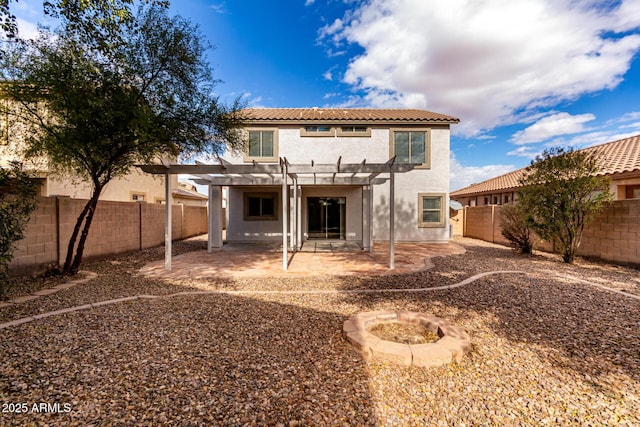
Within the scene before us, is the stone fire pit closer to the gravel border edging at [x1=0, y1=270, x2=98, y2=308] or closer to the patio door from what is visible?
the gravel border edging at [x1=0, y1=270, x2=98, y2=308]

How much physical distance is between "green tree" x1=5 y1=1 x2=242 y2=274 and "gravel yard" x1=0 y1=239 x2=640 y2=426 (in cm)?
346

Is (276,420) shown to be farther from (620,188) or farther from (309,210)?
(620,188)

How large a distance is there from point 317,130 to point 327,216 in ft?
14.6

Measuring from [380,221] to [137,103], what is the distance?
11042mm

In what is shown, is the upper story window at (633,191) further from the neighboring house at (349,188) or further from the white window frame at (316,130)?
the white window frame at (316,130)

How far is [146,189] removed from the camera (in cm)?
1777

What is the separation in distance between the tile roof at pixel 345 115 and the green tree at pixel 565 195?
589cm

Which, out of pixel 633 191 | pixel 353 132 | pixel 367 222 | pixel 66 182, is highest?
pixel 353 132

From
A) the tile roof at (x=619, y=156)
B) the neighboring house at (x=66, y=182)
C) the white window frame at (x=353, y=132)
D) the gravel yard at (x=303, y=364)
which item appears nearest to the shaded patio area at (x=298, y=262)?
the gravel yard at (x=303, y=364)

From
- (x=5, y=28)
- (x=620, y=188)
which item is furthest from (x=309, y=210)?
(x=620, y=188)

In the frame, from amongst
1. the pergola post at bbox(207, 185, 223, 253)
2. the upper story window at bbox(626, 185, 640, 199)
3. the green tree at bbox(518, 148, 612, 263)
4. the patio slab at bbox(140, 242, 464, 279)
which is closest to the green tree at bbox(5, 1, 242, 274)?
the patio slab at bbox(140, 242, 464, 279)

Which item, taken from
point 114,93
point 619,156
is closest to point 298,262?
point 114,93

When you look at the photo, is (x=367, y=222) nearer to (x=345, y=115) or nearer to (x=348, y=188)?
(x=348, y=188)

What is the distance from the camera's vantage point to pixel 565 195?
852 centimetres
